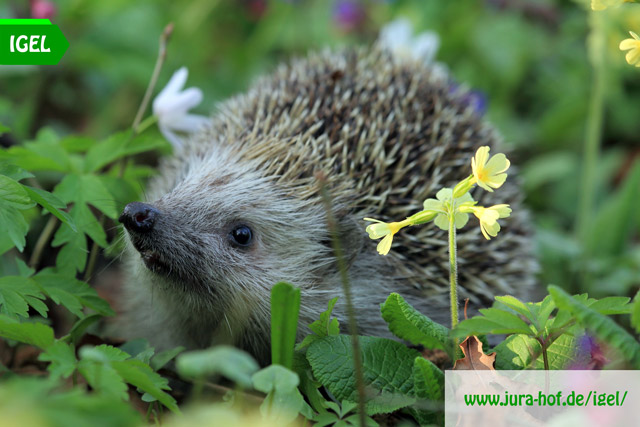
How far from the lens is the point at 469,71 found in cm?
469

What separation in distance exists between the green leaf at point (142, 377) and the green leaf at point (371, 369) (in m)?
0.43

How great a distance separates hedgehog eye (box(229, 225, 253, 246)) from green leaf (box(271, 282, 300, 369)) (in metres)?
0.64

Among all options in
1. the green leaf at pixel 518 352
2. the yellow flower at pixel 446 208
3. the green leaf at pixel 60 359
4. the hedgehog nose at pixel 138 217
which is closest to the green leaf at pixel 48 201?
the hedgehog nose at pixel 138 217

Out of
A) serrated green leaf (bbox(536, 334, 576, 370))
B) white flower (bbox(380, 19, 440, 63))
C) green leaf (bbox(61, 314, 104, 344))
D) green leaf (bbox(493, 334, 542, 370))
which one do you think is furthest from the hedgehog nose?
white flower (bbox(380, 19, 440, 63))

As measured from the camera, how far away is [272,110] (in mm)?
2893

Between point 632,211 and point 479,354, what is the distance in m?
1.96

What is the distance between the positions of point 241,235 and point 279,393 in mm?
911

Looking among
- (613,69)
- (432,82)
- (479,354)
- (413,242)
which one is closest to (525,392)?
(479,354)

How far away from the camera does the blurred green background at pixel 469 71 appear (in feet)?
11.8

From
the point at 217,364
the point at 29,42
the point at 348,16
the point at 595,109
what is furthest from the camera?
the point at 348,16

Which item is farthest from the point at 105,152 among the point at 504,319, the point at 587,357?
the point at 587,357

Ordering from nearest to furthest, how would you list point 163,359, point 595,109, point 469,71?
1. point 163,359
2. point 595,109
3. point 469,71

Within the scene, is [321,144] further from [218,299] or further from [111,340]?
[111,340]

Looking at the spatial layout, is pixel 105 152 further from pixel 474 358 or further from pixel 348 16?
pixel 348 16
